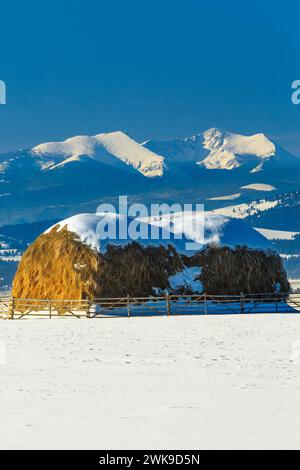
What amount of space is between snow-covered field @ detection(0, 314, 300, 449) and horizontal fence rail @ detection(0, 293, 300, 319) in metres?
13.3

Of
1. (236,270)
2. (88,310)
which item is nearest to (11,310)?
(88,310)

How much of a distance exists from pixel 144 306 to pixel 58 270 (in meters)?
5.59

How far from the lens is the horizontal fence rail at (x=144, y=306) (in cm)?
4938

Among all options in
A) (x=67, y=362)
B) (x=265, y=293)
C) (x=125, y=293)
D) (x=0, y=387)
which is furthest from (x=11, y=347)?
(x=265, y=293)

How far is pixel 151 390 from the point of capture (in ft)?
64.9

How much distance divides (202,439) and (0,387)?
7293 mm

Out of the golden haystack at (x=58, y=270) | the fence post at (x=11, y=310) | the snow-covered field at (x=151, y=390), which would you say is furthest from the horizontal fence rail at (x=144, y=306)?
the snow-covered field at (x=151, y=390)

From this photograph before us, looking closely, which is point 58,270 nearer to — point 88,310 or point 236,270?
point 88,310

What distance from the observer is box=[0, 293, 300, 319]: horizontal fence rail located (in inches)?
1944

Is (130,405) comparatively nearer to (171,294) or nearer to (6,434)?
(6,434)

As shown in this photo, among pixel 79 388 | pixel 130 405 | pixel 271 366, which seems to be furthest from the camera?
pixel 271 366

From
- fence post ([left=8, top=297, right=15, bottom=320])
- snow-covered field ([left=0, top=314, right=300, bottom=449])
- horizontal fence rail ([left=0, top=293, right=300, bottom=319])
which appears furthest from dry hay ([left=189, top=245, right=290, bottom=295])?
snow-covered field ([left=0, top=314, right=300, bottom=449])

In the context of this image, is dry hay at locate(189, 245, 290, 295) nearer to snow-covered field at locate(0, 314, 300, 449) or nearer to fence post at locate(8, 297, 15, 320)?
fence post at locate(8, 297, 15, 320)

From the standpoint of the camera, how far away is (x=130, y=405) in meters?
17.8
